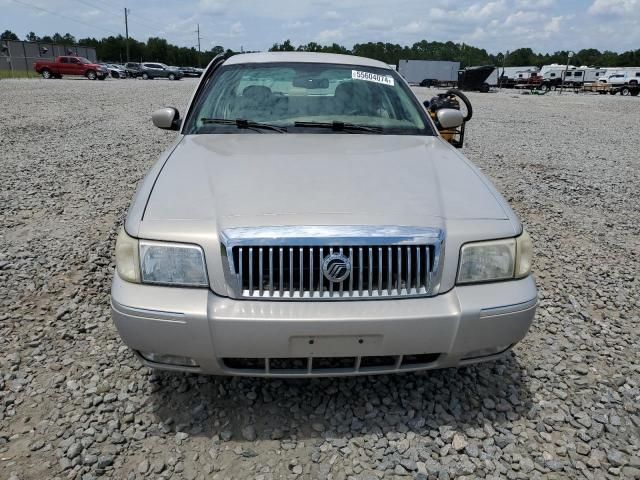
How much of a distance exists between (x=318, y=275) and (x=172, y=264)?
0.61 metres

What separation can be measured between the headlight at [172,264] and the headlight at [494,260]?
3.60 feet

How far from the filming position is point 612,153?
9828 millimetres

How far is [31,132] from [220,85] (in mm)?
8472

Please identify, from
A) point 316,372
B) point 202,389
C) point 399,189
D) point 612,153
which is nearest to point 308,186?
point 399,189

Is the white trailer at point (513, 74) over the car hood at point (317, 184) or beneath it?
over

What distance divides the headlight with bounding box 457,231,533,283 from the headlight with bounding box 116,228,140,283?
137cm

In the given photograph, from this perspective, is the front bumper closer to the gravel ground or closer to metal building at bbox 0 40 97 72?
the gravel ground

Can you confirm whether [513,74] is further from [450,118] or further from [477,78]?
[450,118]

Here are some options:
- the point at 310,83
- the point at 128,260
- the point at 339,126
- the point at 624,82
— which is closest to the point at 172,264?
the point at 128,260

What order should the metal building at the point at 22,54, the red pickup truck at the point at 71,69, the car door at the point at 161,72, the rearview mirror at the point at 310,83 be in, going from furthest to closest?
the car door at the point at 161,72 < the metal building at the point at 22,54 < the red pickup truck at the point at 71,69 < the rearview mirror at the point at 310,83

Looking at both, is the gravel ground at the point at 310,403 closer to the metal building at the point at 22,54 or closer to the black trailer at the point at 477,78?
the black trailer at the point at 477,78

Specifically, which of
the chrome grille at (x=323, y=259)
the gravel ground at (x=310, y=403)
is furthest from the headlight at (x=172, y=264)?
the gravel ground at (x=310, y=403)

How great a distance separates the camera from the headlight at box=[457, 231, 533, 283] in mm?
2111

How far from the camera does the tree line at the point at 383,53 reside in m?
81.8
